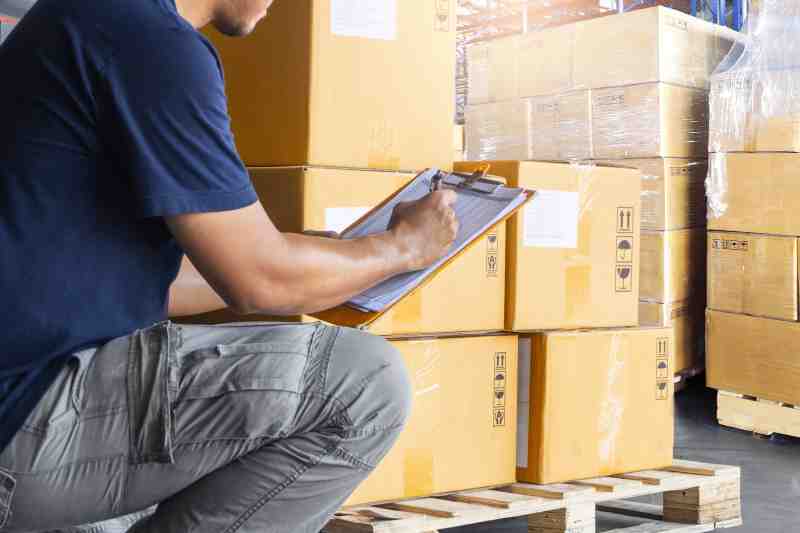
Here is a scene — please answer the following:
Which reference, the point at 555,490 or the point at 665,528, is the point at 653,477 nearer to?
the point at 665,528

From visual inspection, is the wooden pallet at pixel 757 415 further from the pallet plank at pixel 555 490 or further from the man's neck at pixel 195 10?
the man's neck at pixel 195 10

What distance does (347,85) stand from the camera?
2.34m

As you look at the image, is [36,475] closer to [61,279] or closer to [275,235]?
[61,279]

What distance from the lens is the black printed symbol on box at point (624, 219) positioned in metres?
2.79

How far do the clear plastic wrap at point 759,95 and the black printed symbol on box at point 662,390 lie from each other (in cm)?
168

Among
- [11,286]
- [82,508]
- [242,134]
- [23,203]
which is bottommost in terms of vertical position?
[82,508]

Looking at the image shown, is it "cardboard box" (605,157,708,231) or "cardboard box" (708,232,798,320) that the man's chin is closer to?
"cardboard box" (708,232,798,320)

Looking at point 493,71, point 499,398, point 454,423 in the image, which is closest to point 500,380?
point 499,398

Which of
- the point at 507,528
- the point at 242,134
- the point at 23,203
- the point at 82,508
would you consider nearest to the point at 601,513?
the point at 507,528

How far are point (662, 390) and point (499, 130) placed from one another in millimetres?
2592

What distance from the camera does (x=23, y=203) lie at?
129cm

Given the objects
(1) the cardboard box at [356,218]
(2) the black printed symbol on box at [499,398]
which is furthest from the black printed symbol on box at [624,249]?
(2) the black printed symbol on box at [499,398]

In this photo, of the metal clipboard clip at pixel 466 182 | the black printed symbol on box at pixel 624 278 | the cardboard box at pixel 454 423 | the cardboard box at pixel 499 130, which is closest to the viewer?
the metal clipboard clip at pixel 466 182

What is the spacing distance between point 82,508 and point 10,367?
0.22m
